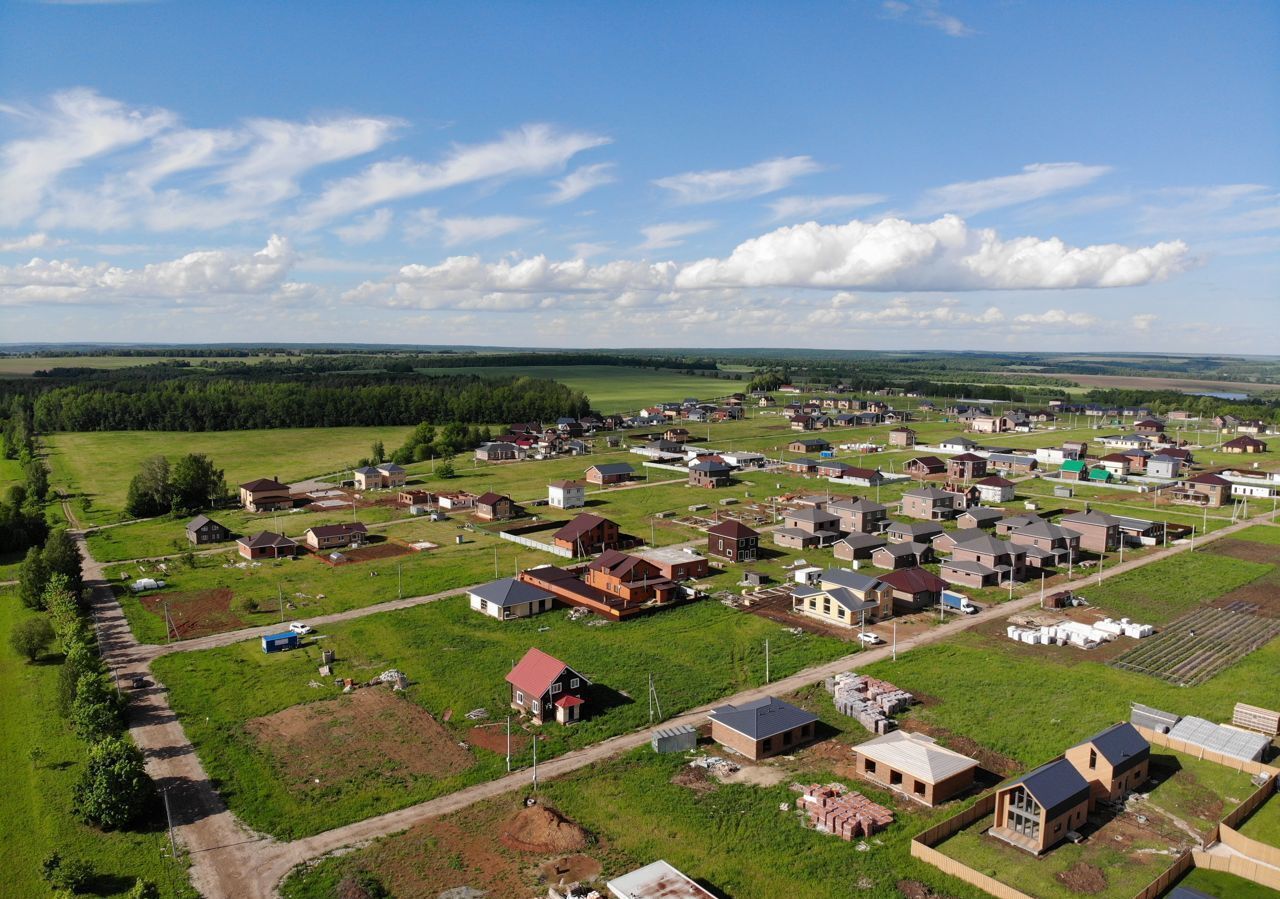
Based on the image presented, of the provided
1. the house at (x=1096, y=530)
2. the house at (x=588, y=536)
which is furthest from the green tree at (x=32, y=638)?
the house at (x=1096, y=530)

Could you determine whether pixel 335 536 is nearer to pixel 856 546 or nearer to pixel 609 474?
pixel 609 474

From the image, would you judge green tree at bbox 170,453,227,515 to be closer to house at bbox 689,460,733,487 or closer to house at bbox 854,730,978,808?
house at bbox 689,460,733,487

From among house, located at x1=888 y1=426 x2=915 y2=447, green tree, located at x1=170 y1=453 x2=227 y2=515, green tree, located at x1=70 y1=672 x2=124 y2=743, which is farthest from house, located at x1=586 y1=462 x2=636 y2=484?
green tree, located at x1=70 y1=672 x2=124 y2=743

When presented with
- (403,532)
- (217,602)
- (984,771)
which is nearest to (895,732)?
(984,771)

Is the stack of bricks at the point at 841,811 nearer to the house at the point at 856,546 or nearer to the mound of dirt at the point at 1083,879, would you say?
the mound of dirt at the point at 1083,879

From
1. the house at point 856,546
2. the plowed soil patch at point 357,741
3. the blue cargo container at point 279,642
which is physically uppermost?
the house at point 856,546

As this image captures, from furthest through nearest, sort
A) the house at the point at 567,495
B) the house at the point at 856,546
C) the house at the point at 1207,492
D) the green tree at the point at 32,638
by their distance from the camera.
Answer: the house at the point at 567,495
the house at the point at 1207,492
the house at the point at 856,546
the green tree at the point at 32,638

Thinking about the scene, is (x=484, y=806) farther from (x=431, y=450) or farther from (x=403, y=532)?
(x=431, y=450)
